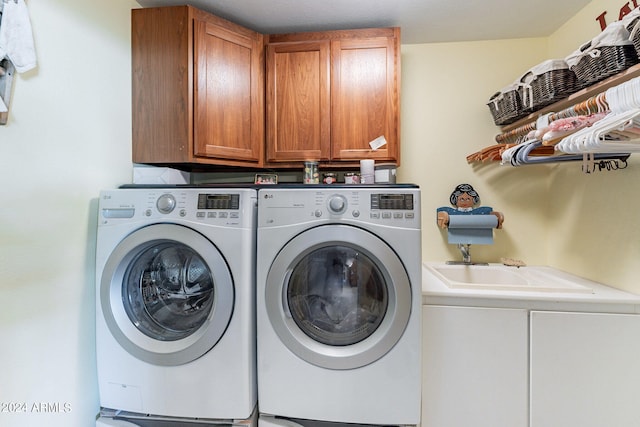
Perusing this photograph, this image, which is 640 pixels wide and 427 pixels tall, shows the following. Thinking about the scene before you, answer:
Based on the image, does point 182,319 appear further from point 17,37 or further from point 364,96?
point 364,96

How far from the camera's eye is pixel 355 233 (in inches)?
44.2

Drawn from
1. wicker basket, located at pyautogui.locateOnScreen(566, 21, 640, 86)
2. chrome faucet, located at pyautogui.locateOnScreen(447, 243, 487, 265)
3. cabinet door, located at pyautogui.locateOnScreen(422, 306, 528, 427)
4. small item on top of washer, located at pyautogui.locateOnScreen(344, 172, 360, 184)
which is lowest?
cabinet door, located at pyautogui.locateOnScreen(422, 306, 528, 427)

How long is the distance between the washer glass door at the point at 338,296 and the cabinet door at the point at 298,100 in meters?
0.70

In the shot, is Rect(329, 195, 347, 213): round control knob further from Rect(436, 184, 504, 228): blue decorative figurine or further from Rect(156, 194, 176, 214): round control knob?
Rect(436, 184, 504, 228): blue decorative figurine

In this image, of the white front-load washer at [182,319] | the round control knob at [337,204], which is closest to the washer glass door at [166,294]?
the white front-load washer at [182,319]

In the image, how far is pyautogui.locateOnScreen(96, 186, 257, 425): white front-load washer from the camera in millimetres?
1142

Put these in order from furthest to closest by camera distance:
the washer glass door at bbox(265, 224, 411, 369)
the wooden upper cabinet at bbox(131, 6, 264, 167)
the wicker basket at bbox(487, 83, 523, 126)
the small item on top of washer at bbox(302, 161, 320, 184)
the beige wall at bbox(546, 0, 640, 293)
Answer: the small item on top of washer at bbox(302, 161, 320, 184) → the wicker basket at bbox(487, 83, 523, 126) → the wooden upper cabinet at bbox(131, 6, 264, 167) → the beige wall at bbox(546, 0, 640, 293) → the washer glass door at bbox(265, 224, 411, 369)

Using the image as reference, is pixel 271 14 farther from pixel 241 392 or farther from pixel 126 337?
pixel 241 392

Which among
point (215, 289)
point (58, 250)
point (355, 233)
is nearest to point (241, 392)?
point (215, 289)

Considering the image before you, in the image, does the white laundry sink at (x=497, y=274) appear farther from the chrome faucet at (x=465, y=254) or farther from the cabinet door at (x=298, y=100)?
the cabinet door at (x=298, y=100)

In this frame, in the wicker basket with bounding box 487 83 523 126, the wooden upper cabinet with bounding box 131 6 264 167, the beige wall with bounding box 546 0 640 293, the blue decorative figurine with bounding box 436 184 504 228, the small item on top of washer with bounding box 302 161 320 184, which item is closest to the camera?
the beige wall with bounding box 546 0 640 293

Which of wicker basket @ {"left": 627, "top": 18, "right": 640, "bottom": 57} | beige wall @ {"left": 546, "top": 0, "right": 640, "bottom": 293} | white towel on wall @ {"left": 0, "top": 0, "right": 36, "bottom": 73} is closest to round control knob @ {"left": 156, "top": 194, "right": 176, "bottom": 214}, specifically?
white towel on wall @ {"left": 0, "top": 0, "right": 36, "bottom": 73}

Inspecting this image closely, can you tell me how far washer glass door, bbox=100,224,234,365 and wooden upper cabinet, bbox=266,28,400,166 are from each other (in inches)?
31.3

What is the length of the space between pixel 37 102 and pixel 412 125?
6.24 feet
